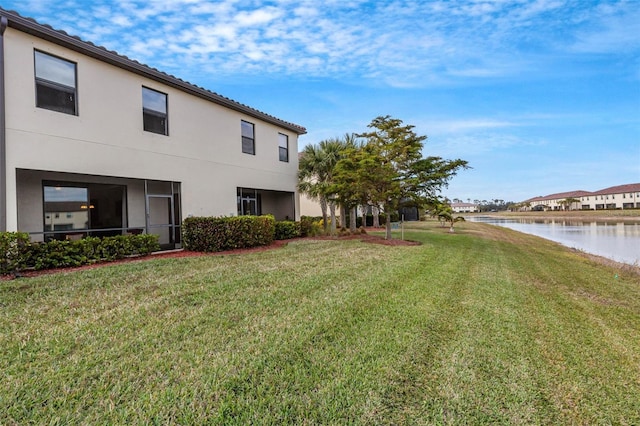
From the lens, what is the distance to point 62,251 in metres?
6.89

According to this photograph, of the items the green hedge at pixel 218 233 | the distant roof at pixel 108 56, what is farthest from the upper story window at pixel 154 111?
the green hedge at pixel 218 233

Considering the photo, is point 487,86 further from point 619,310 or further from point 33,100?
point 33,100

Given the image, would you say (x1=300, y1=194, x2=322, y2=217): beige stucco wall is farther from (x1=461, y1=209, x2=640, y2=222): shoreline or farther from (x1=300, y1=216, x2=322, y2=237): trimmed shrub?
(x1=461, y1=209, x2=640, y2=222): shoreline

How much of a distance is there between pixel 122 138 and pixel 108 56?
2159mm

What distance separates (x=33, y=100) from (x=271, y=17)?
269 inches

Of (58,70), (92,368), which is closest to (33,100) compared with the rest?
(58,70)

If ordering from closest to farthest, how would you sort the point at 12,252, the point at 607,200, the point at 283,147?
the point at 12,252 < the point at 283,147 < the point at 607,200

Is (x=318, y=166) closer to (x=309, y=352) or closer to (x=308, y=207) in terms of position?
(x=308, y=207)

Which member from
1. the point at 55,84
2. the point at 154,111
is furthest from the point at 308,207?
the point at 55,84

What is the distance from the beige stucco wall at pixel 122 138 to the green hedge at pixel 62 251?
2.83 feet

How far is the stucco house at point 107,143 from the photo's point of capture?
22.3 ft

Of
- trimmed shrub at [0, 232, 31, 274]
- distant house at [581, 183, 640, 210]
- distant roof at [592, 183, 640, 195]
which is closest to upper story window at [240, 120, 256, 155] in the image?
trimmed shrub at [0, 232, 31, 274]

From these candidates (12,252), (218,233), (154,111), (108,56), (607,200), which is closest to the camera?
(12,252)

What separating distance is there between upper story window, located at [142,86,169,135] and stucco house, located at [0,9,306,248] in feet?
0.11
